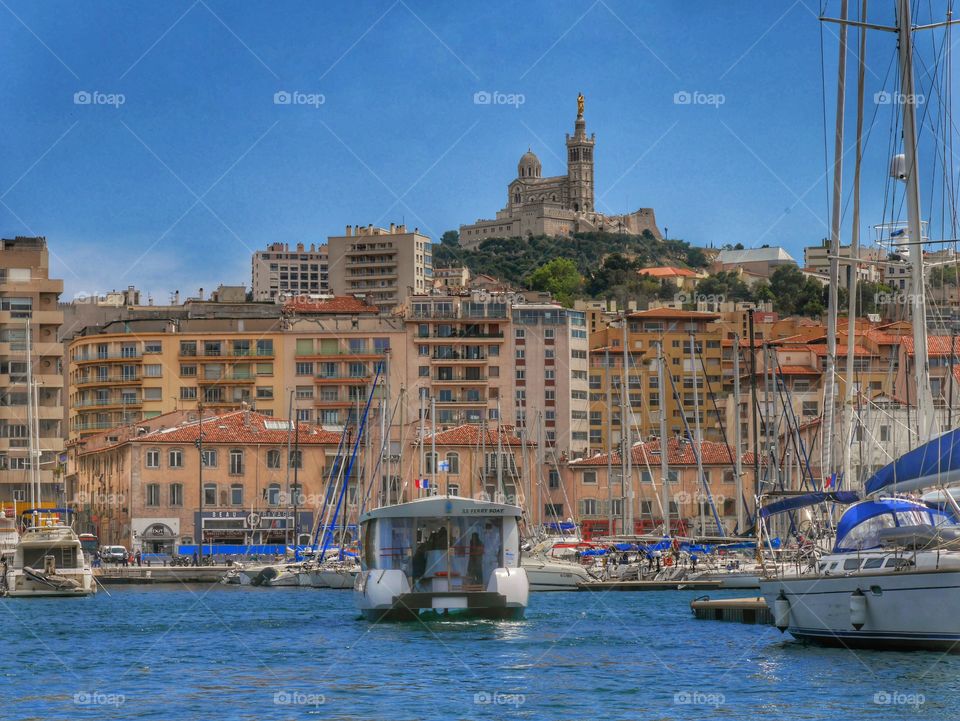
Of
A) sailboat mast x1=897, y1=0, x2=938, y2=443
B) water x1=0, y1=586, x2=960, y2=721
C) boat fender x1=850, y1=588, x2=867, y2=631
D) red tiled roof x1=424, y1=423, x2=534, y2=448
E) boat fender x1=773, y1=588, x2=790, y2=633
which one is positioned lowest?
water x1=0, y1=586, x2=960, y2=721

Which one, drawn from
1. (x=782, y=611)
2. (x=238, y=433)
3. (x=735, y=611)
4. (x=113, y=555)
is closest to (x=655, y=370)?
(x=238, y=433)

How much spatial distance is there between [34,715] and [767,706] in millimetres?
12314

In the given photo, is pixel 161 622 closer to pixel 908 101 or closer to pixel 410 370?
pixel 908 101

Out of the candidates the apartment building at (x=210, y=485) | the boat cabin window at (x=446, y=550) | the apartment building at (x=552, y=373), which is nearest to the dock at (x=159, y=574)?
the apartment building at (x=210, y=485)

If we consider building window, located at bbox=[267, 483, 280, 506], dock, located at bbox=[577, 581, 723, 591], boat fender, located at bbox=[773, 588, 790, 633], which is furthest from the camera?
building window, located at bbox=[267, 483, 280, 506]

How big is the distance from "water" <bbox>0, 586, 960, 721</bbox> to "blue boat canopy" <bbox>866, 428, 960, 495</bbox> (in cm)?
346

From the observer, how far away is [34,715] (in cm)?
2811

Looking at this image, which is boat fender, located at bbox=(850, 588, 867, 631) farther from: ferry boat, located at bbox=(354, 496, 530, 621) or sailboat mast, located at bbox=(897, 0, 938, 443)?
ferry boat, located at bbox=(354, 496, 530, 621)

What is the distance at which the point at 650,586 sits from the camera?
7525 centimetres

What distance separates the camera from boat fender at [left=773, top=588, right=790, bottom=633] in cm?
3771

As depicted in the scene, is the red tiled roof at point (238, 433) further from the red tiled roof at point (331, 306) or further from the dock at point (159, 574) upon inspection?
the red tiled roof at point (331, 306)

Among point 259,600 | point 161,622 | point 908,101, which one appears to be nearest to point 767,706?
point 908,101

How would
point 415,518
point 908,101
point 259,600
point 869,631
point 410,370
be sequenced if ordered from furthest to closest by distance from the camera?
1. point 410,370
2. point 259,600
3. point 415,518
4. point 908,101
5. point 869,631

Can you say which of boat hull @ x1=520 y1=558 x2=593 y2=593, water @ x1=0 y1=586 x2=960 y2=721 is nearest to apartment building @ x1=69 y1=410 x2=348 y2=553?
boat hull @ x1=520 y1=558 x2=593 y2=593
